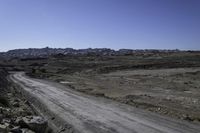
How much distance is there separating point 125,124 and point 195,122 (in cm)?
396

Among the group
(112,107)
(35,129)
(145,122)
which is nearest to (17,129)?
(35,129)

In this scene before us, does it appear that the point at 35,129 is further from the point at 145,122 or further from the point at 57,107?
the point at 57,107

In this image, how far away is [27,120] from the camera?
55.2 ft

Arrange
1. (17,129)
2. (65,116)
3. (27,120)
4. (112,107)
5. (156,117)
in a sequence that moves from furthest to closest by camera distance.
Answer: (112,107)
(65,116)
(156,117)
(27,120)
(17,129)

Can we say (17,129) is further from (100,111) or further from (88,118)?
(100,111)

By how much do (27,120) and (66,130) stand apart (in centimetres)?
221

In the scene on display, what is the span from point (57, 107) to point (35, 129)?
10.4m

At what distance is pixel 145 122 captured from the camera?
18234 millimetres

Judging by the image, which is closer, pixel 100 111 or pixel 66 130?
pixel 66 130

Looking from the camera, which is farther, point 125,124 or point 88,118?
point 88,118

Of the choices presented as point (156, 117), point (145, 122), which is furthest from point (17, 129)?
point (156, 117)

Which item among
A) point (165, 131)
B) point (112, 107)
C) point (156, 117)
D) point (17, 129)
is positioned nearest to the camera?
point (17, 129)

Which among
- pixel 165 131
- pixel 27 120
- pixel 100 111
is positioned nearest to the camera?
pixel 165 131

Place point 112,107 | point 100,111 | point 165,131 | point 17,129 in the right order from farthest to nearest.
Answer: point 112,107 < point 100,111 < point 165,131 < point 17,129
